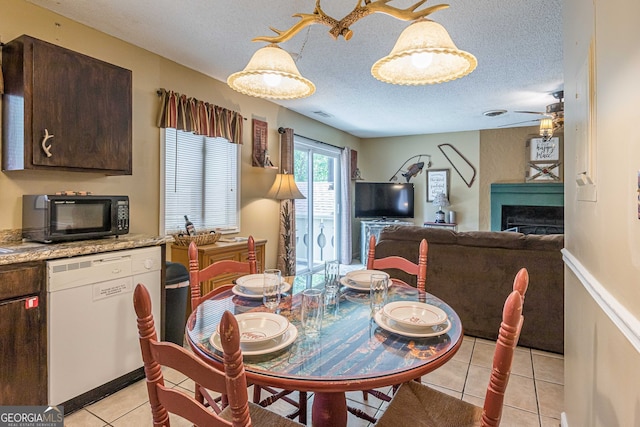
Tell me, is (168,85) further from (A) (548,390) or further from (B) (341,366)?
(A) (548,390)

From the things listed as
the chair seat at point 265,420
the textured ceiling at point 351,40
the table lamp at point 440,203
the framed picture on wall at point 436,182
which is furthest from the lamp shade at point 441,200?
the chair seat at point 265,420

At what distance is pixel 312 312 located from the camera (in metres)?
1.46

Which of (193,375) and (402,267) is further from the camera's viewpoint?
(402,267)

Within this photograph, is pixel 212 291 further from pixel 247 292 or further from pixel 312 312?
pixel 312 312

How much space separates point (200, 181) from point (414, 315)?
2909mm

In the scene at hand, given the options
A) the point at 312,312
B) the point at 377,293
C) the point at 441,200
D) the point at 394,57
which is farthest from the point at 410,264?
the point at 441,200

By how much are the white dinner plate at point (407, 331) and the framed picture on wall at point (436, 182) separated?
569 cm

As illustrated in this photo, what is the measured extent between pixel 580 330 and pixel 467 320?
5.31ft

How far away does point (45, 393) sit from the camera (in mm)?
1863

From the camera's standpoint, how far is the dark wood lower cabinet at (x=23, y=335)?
5.67 ft

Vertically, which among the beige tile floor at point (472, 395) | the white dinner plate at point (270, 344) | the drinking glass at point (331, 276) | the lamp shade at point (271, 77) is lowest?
the beige tile floor at point (472, 395)

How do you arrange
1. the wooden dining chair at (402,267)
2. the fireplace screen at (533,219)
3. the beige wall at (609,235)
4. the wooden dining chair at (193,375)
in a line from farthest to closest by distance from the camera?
1. the fireplace screen at (533,219)
2. the wooden dining chair at (402,267)
3. the beige wall at (609,235)
4. the wooden dining chair at (193,375)

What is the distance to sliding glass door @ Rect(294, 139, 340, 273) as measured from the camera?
18.0 feet

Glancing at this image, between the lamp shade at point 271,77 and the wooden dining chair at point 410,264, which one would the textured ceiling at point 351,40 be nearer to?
the lamp shade at point 271,77
